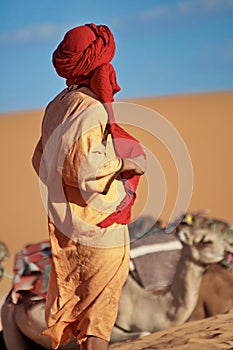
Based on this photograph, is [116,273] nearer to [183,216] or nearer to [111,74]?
[111,74]

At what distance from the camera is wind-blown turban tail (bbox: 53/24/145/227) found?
5.34 metres

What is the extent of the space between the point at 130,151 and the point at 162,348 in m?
1.45

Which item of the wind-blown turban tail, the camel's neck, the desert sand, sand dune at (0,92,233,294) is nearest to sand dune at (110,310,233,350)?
the camel's neck

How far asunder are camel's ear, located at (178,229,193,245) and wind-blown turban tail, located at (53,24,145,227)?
103 inches

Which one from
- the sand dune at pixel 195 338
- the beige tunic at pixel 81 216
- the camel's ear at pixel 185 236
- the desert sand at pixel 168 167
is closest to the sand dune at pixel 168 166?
the desert sand at pixel 168 167

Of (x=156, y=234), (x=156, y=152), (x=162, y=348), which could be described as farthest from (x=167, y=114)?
(x=162, y=348)

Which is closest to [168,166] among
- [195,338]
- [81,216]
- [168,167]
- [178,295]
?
[168,167]

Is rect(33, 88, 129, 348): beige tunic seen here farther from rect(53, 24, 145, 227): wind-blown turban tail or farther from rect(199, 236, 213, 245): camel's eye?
rect(199, 236, 213, 245): camel's eye

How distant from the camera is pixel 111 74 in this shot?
543 cm

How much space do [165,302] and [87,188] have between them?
2998 millimetres

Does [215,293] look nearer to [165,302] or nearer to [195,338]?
[165,302]

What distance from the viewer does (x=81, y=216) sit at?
5.42m

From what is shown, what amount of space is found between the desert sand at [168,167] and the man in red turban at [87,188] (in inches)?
293

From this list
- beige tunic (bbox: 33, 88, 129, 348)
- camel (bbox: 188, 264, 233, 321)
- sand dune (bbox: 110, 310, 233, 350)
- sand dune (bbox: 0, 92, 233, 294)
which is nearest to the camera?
beige tunic (bbox: 33, 88, 129, 348)
